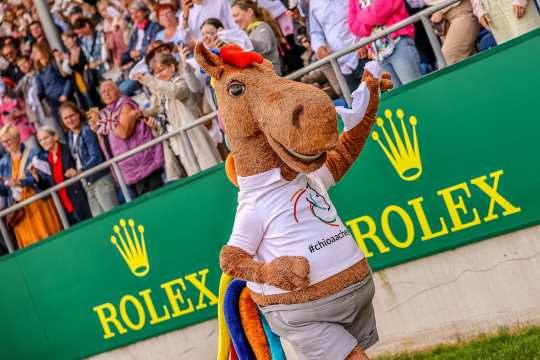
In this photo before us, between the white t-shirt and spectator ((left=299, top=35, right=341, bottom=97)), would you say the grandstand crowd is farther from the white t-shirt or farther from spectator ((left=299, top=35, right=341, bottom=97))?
the white t-shirt

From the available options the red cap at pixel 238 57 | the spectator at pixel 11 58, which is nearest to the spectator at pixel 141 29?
the spectator at pixel 11 58

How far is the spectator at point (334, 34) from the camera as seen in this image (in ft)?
19.7

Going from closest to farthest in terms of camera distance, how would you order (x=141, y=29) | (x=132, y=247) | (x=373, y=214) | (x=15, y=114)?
(x=373, y=214), (x=132, y=247), (x=141, y=29), (x=15, y=114)

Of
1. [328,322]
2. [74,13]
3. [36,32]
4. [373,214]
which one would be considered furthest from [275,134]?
[36,32]

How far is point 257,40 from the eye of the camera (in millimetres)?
6305

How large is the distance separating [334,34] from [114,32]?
10.6 ft

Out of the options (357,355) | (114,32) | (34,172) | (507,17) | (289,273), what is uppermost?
(114,32)

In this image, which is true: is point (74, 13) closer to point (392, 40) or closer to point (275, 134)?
point (392, 40)

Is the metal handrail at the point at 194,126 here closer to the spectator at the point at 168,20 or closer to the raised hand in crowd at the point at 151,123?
the raised hand in crowd at the point at 151,123

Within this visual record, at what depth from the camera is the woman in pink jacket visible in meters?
5.54

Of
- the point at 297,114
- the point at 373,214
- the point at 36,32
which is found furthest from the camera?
the point at 36,32

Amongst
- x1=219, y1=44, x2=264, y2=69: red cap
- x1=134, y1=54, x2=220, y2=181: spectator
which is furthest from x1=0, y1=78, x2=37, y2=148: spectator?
x1=219, y1=44, x2=264, y2=69: red cap

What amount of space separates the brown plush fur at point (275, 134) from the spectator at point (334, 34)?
214cm

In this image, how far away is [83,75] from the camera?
891cm
